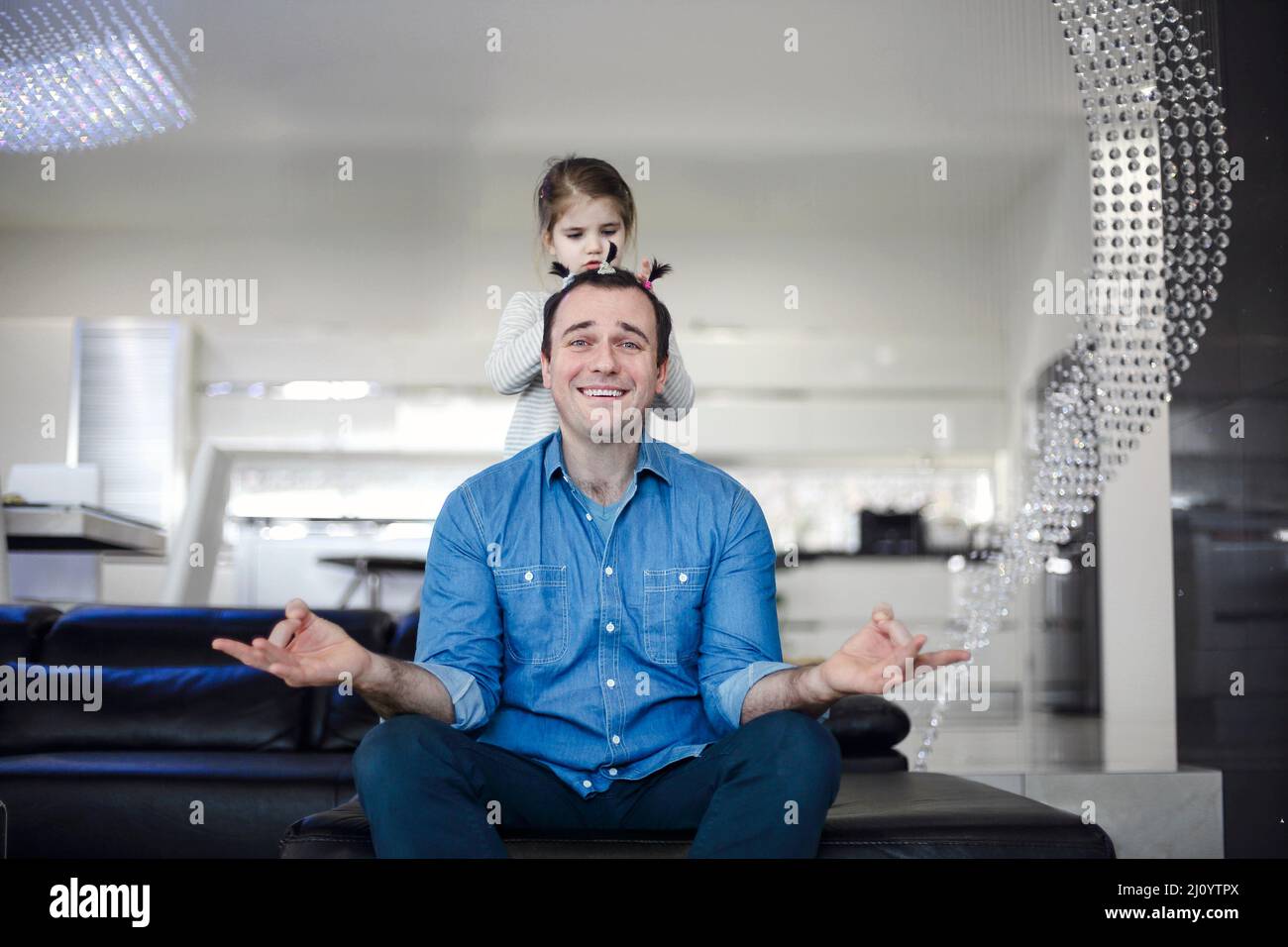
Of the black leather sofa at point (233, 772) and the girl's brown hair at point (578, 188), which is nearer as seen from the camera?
the black leather sofa at point (233, 772)

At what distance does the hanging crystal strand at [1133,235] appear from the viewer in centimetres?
298

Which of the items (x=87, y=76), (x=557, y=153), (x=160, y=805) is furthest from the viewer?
(x=557, y=153)

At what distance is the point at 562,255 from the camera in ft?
7.89

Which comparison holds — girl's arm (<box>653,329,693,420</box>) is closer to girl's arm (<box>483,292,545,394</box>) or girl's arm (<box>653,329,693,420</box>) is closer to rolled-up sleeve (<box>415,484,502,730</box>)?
girl's arm (<box>483,292,545,394</box>)

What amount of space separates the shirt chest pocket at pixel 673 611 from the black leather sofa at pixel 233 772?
22cm

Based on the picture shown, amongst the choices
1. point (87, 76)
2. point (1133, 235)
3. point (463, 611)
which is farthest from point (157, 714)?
point (1133, 235)

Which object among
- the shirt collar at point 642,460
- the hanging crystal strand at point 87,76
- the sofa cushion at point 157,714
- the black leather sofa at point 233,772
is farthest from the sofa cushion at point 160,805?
the hanging crystal strand at point 87,76

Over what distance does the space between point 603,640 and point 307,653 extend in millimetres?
382

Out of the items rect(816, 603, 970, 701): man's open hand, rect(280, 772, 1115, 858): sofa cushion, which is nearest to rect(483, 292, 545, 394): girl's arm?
rect(280, 772, 1115, 858): sofa cushion

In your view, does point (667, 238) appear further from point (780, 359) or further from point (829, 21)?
point (829, 21)

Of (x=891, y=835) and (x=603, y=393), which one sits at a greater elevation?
(x=603, y=393)

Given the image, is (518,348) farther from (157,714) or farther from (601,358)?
(157,714)

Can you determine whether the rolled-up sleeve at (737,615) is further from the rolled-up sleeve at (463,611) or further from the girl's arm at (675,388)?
the girl's arm at (675,388)

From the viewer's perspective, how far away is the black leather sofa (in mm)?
1518
